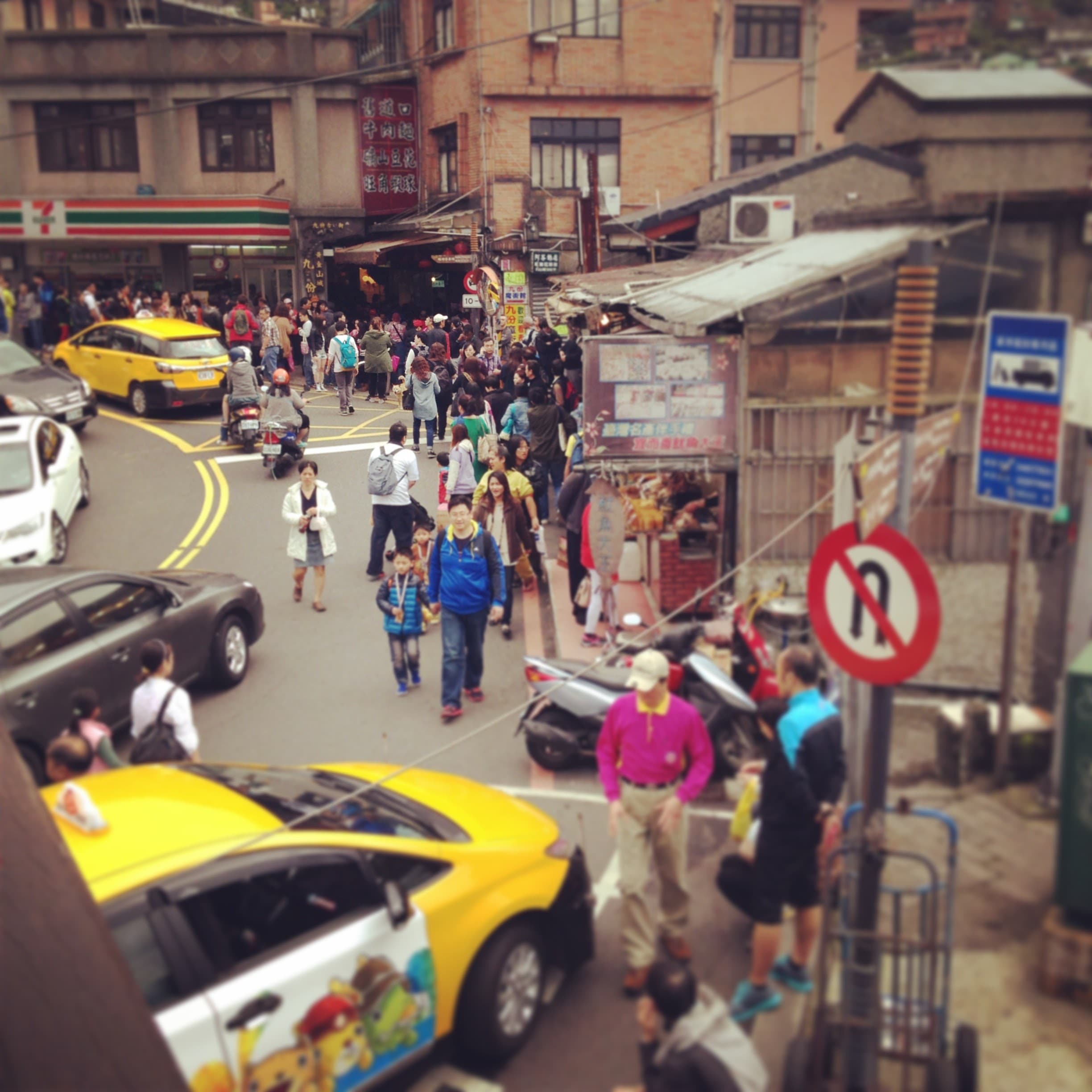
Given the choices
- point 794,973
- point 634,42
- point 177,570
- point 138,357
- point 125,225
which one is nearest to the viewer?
point 794,973

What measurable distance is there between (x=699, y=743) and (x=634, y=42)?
28087 mm

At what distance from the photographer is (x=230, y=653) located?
1041 centimetres

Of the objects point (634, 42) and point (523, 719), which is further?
point (634, 42)

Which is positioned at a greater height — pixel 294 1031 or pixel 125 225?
pixel 125 225

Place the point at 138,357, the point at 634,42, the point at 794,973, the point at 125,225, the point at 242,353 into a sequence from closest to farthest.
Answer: the point at 794,973, the point at 242,353, the point at 138,357, the point at 634,42, the point at 125,225

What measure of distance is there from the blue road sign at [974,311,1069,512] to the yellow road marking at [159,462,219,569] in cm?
1029

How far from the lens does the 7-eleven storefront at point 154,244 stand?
32250mm

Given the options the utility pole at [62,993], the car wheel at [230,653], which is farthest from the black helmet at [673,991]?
the car wheel at [230,653]

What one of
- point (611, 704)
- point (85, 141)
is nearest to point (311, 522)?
point (611, 704)

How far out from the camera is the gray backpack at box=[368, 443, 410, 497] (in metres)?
12.5

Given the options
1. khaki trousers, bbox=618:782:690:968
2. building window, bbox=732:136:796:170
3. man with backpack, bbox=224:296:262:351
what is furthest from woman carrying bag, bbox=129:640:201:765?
man with backpack, bbox=224:296:262:351

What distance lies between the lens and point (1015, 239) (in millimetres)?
6375

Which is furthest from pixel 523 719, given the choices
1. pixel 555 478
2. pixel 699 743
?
pixel 555 478

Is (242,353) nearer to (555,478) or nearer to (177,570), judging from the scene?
(555,478)
